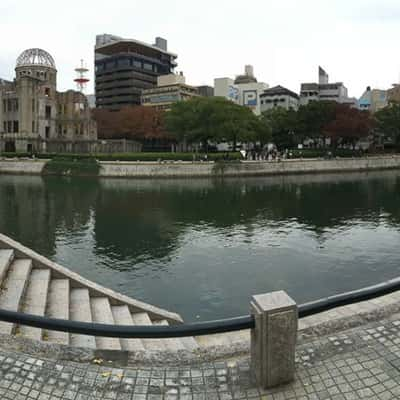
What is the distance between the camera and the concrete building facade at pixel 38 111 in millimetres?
82250

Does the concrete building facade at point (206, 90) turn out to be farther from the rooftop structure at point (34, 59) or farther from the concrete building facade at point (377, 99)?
the rooftop structure at point (34, 59)

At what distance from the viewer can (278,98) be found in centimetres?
13162

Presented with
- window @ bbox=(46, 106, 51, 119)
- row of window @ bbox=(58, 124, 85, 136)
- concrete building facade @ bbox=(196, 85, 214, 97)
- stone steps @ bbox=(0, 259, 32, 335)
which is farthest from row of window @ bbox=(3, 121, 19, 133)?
stone steps @ bbox=(0, 259, 32, 335)

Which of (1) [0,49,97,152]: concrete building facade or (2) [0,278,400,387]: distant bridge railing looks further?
(1) [0,49,97,152]: concrete building facade

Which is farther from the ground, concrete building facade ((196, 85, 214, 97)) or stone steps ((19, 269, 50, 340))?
concrete building facade ((196, 85, 214, 97))

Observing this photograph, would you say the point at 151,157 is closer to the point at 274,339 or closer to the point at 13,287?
the point at 13,287

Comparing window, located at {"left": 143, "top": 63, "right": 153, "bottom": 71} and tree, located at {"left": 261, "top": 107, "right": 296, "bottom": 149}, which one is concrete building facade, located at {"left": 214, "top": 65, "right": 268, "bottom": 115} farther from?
tree, located at {"left": 261, "top": 107, "right": 296, "bottom": 149}

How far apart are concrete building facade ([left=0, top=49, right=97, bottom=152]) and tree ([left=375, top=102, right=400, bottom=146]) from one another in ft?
206

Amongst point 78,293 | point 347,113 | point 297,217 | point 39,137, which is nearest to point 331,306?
point 78,293

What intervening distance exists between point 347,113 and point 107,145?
51.2 metres

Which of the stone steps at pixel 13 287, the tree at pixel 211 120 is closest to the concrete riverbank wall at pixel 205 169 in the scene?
the tree at pixel 211 120

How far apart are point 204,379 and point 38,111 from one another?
89.4m

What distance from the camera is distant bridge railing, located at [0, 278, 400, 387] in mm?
4547

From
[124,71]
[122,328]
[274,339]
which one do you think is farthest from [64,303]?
[124,71]
